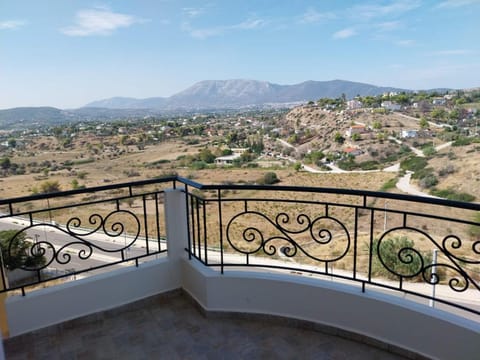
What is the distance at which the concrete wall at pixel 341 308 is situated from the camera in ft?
5.66

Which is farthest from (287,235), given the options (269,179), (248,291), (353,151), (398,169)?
(353,151)

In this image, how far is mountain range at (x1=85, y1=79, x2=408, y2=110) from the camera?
243ft

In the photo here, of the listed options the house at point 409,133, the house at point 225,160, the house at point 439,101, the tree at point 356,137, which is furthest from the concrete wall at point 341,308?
the house at point 439,101

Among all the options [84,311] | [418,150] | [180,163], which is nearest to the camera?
[84,311]

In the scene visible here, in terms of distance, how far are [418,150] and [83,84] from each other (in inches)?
938

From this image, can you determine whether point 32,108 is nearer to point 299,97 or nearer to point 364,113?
point 364,113

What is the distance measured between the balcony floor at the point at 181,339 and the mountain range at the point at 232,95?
70696 mm

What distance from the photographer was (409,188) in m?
17.7

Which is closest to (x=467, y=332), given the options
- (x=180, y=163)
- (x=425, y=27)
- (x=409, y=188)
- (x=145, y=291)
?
(x=145, y=291)

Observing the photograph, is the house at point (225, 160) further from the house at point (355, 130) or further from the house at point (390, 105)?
the house at point (390, 105)

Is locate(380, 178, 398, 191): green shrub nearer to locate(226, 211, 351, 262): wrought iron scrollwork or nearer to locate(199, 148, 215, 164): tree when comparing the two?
locate(199, 148, 215, 164): tree

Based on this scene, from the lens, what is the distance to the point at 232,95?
88.4m

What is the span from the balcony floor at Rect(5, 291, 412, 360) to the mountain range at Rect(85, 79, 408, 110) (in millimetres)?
70696

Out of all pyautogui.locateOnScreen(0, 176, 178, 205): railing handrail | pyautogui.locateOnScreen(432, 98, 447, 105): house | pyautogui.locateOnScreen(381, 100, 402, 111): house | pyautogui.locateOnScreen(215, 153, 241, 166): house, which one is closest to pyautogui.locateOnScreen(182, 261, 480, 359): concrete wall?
pyautogui.locateOnScreen(0, 176, 178, 205): railing handrail
